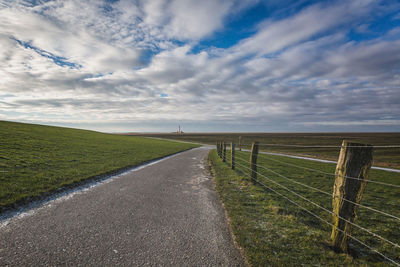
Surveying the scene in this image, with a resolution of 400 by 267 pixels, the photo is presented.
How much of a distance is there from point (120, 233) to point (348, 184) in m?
5.26

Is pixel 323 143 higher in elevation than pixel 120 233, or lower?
lower

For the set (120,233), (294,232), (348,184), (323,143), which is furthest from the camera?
(323,143)

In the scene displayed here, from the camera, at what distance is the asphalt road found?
3.41 meters

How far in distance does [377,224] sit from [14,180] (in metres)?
13.2

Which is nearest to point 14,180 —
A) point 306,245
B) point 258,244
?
point 258,244

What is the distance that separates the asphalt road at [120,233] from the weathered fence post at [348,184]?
2.26 metres

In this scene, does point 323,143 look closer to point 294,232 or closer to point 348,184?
point 294,232

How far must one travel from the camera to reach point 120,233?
4.27 m

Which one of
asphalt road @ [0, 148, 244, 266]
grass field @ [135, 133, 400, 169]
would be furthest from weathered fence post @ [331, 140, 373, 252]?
asphalt road @ [0, 148, 244, 266]

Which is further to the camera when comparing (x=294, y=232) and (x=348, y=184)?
(x=294, y=232)

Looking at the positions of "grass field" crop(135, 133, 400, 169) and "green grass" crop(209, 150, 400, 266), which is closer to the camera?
"green grass" crop(209, 150, 400, 266)

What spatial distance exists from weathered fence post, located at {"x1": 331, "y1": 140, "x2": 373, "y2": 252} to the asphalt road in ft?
7.42

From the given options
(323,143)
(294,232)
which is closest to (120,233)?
(294,232)

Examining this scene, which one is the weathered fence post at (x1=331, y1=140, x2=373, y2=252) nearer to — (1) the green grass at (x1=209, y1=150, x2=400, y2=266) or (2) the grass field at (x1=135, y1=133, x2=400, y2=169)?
(2) the grass field at (x1=135, y1=133, x2=400, y2=169)
